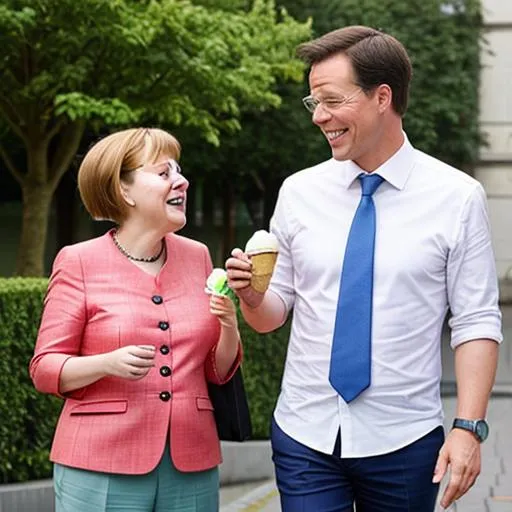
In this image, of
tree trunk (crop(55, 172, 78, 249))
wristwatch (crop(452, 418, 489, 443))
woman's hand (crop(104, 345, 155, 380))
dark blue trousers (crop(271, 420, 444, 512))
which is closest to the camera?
woman's hand (crop(104, 345, 155, 380))

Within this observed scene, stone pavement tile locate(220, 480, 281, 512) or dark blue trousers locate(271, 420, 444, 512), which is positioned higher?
dark blue trousers locate(271, 420, 444, 512)

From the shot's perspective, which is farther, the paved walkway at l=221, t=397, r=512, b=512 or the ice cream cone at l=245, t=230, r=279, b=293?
the paved walkway at l=221, t=397, r=512, b=512

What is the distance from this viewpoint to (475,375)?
12.0 feet

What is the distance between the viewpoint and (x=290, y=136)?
788 inches

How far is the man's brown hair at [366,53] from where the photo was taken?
12.2 ft

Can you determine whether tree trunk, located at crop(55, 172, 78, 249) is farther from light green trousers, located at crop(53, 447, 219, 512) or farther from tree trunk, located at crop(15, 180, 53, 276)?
light green trousers, located at crop(53, 447, 219, 512)

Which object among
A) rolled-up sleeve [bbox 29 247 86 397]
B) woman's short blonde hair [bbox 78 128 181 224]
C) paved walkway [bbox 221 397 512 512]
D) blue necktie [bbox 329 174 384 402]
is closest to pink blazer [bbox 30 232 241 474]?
rolled-up sleeve [bbox 29 247 86 397]

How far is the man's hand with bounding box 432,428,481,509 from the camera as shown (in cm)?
356

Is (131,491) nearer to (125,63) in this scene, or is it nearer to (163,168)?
(163,168)

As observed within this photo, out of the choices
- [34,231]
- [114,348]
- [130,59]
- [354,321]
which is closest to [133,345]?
[114,348]

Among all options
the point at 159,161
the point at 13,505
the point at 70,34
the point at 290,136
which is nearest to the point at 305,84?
the point at 290,136

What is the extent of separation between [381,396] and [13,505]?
367cm

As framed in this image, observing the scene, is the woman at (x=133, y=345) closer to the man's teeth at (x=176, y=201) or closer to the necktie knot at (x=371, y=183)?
the man's teeth at (x=176, y=201)

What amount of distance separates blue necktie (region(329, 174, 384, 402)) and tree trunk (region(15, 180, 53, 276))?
12.2 metres
